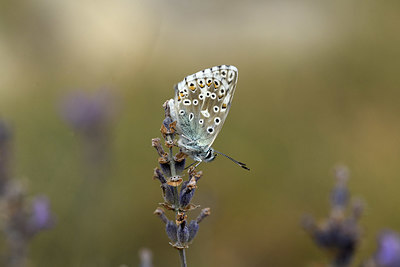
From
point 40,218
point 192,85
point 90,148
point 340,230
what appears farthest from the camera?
point 90,148

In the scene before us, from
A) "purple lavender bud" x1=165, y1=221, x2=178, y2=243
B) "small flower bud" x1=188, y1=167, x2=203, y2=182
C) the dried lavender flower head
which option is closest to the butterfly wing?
"small flower bud" x1=188, y1=167, x2=203, y2=182

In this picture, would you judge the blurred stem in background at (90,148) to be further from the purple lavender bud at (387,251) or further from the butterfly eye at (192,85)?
the butterfly eye at (192,85)

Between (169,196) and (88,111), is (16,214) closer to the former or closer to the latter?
(169,196)

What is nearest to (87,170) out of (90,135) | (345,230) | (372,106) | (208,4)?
A: (90,135)

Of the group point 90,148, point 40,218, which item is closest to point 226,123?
point 90,148

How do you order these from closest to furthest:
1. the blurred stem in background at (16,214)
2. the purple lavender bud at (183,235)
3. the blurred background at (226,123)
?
1. the purple lavender bud at (183,235)
2. the blurred stem in background at (16,214)
3. the blurred background at (226,123)

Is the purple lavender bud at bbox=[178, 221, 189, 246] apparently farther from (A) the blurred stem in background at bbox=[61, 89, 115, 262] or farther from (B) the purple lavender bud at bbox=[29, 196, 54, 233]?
(A) the blurred stem in background at bbox=[61, 89, 115, 262]

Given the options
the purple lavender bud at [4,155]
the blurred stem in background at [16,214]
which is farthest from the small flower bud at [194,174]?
the purple lavender bud at [4,155]
